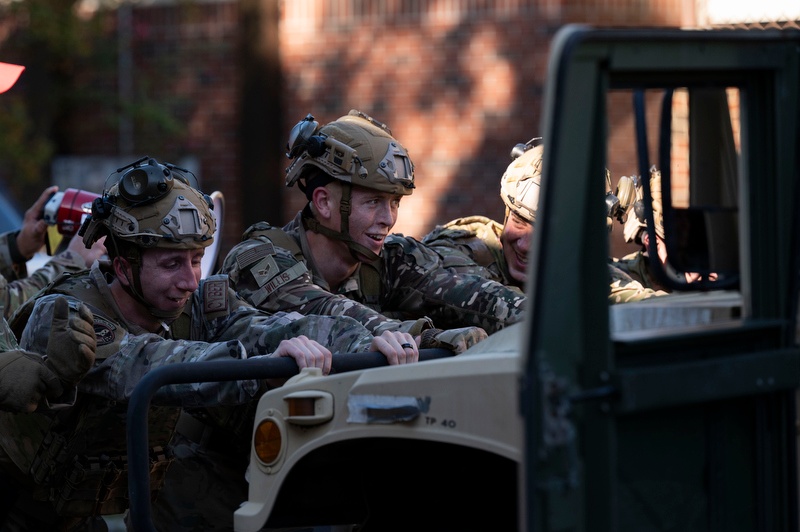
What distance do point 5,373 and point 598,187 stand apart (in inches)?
77.0

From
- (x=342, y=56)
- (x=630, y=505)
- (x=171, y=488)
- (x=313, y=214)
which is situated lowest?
(x=171, y=488)

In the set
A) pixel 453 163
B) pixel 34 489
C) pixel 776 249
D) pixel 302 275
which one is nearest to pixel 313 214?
pixel 302 275

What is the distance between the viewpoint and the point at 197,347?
3945 mm

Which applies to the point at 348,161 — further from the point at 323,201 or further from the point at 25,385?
the point at 25,385

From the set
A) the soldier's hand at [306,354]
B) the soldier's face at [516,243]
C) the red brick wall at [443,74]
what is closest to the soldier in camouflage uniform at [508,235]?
the soldier's face at [516,243]

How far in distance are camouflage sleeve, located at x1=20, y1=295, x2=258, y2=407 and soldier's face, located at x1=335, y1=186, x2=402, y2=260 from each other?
123cm

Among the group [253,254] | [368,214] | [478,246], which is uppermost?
[368,214]

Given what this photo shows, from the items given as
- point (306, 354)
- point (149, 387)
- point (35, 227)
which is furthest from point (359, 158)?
point (35, 227)

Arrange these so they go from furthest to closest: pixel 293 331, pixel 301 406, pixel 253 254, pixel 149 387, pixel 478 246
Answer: pixel 478 246 < pixel 253 254 < pixel 293 331 < pixel 149 387 < pixel 301 406

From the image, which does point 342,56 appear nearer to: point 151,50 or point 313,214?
point 151,50

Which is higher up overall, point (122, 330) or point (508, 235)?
point (508, 235)

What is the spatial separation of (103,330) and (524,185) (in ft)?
7.54

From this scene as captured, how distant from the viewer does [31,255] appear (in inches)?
262

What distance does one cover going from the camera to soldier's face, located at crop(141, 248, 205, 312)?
4.25 metres
